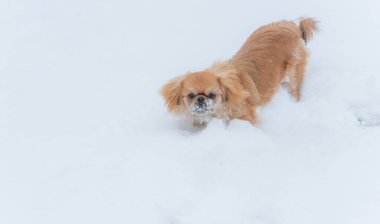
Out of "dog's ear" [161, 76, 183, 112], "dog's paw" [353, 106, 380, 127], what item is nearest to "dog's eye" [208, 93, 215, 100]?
"dog's ear" [161, 76, 183, 112]

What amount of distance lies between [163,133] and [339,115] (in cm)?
157

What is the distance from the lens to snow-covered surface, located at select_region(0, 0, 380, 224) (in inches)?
125

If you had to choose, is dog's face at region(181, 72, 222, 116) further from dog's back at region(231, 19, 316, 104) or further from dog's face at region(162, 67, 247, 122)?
dog's back at region(231, 19, 316, 104)

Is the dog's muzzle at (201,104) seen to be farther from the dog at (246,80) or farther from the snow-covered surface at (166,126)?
the snow-covered surface at (166,126)

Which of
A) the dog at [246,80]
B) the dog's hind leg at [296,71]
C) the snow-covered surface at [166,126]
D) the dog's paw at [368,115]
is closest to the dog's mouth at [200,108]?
the dog at [246,80]

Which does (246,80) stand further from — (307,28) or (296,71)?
(307,28)

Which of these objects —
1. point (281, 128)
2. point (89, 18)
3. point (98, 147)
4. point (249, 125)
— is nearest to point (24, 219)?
point (98, 147)

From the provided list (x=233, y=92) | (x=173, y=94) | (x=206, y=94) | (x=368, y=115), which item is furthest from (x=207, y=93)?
(x=368, y=115)

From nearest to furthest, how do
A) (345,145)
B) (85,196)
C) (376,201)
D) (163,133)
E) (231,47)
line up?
1. (376,201)
2. (85,196)
3. (345,145)
4. (163,133)
5. (231,47)

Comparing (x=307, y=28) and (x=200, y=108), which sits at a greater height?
(x=307, y=28)

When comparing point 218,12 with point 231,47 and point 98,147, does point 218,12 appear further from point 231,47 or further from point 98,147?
point 98,147

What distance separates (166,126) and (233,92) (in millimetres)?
702

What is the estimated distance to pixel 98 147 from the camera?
389 cm

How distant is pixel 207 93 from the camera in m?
4.05
